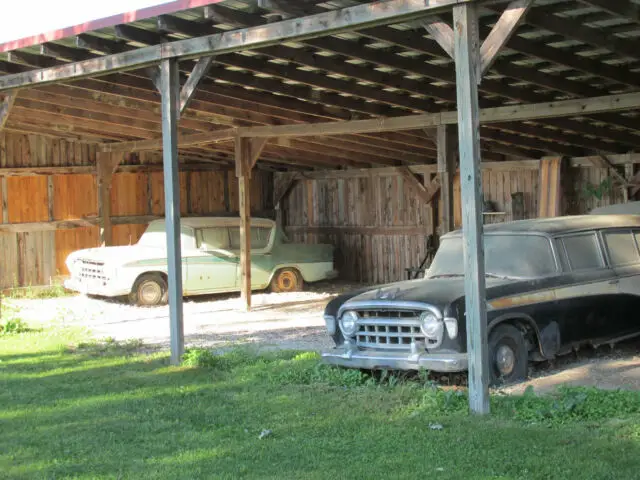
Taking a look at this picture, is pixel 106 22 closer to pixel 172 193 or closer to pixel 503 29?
pixel 172 193

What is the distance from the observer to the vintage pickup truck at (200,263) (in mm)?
17172

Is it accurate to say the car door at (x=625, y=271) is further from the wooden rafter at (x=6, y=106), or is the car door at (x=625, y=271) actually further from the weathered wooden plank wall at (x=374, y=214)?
the wooden rafter at (x=6, y=106)

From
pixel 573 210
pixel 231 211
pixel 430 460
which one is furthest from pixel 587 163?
pixel 430 460

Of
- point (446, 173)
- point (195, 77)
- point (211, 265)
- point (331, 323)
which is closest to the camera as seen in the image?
point (331, 323)

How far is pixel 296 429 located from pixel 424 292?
2.21 m

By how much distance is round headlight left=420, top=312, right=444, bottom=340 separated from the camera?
8.49 metres

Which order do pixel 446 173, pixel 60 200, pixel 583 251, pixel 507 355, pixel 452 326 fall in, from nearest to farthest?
pixel 452 326
pixel 507 355
pixel 583 251
pixel 446 173
pixel 60 200

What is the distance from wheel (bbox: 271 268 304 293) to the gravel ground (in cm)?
26

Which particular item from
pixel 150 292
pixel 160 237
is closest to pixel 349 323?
pixel 150 292

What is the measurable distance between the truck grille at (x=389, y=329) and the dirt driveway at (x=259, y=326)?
3.49ft

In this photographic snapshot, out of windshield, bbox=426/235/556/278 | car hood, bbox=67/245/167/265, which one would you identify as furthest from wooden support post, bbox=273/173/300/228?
windshield, bbox=426/235/556/278

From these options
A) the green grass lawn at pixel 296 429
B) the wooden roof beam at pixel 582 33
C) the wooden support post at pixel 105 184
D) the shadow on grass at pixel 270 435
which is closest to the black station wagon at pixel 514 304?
the green grass lawn at pixel 296 429

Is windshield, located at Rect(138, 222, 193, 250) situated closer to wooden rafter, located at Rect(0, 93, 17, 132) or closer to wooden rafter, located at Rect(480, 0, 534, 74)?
wooden rafter, located at Rect(0, 93, 17, 132)

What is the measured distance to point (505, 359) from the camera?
8750 millimetres
